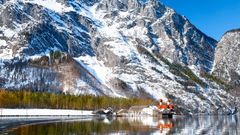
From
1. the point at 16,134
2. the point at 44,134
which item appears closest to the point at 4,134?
the point at 16,134

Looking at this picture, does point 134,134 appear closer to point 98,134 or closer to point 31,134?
point 98,134

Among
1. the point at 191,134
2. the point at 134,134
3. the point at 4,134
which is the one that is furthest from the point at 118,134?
the point at 4,134

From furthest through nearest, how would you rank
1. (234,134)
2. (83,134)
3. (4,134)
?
(234,134)
(83,134)
(4,134)

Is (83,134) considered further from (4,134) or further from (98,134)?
(4,134)

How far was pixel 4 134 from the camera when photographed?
7994 centimetres

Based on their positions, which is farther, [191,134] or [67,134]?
[191,134]

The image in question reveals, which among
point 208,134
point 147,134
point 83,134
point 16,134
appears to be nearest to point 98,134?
point 83,134

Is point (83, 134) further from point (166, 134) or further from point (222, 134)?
point (222, 134)

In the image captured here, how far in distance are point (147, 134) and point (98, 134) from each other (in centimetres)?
1007

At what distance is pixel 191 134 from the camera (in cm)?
9081

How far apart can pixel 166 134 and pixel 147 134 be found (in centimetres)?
384

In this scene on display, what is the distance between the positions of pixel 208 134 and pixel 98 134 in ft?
79.0

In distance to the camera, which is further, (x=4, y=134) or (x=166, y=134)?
(x=166, y=134)

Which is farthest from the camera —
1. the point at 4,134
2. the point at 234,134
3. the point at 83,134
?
the point at 234,134
